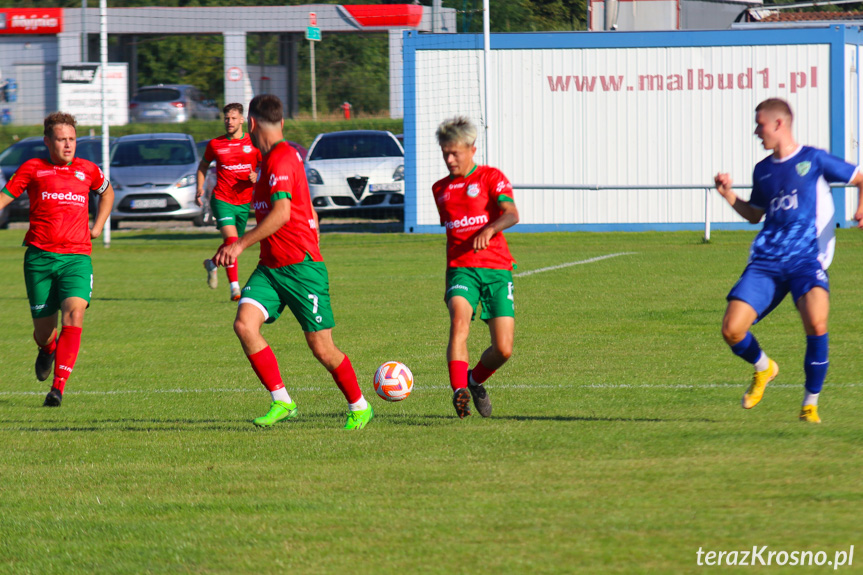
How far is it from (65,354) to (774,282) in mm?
4748

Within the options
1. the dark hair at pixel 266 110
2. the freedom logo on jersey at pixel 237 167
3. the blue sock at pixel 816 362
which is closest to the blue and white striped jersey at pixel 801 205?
the blue sock at pixel 816 362

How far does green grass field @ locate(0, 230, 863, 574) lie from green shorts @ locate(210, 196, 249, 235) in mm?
1806

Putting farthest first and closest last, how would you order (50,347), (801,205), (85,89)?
(85,89) < (50,347) < (801,205)

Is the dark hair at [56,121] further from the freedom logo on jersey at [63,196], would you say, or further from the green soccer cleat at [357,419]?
the green soccer cleat at [357,419]

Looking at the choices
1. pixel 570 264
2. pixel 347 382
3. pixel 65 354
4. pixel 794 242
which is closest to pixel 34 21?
pixel 570 264

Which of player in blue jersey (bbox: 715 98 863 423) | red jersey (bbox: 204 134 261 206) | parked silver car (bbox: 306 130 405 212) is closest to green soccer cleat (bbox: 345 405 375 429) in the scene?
player in blue jersey (bbox: 715 98 863 423)

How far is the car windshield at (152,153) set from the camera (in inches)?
1001

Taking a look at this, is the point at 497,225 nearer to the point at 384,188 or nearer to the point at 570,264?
the point at 570,264

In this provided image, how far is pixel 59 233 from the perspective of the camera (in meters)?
8.26

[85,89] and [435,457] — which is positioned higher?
[85,89]

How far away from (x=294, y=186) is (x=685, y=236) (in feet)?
51.5

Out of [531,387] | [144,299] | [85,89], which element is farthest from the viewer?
[85,89]

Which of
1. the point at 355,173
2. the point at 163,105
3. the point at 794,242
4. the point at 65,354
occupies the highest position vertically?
the point at 163,105

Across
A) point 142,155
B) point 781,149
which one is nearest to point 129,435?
point 781,149
